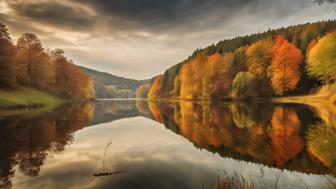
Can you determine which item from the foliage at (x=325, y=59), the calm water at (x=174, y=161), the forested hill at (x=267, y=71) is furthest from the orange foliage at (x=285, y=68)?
the calm water at (x=174, y=161)

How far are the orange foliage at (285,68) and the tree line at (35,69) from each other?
232 ft

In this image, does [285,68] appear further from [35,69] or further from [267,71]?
[35,69]

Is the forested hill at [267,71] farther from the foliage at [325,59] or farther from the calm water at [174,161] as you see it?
the calm water at [174,161]

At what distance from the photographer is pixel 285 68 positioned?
81.0 meters

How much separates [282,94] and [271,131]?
63705 mm

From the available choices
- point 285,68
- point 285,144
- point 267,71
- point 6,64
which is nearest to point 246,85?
point 267,71

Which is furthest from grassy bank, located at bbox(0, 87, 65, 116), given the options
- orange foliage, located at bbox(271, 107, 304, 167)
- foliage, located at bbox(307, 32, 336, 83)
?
foliage, located at bbox(307, 32, 336, 83)

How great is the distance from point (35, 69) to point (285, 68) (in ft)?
250

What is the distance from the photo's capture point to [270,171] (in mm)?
11016

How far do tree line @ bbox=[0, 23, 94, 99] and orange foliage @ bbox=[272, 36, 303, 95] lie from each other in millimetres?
70657

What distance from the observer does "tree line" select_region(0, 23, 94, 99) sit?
205ft

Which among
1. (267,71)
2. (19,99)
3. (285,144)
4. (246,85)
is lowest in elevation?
(285,144)

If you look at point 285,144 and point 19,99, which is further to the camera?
point 19,99

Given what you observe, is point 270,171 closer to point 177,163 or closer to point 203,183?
point 203,183
